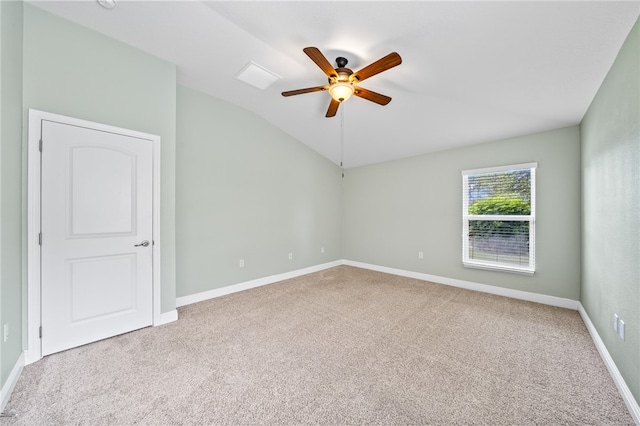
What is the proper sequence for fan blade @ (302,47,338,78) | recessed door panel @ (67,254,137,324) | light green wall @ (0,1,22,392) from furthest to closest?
1. recessed door panel @ (67,254,137,324)
2. fan blade @ (302,47,338,78)
3. light green wall @ (0,1,22,392)

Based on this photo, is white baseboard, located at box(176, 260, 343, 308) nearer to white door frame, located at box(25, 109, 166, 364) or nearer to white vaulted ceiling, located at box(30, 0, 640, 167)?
white door frame, located at box(25, 109, 166, 364)

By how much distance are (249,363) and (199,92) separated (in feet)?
11.3

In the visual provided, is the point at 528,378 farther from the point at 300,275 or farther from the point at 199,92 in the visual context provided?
the point at 199,92

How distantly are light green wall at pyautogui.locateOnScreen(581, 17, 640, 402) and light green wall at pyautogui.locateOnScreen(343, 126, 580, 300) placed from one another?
598 millimetres

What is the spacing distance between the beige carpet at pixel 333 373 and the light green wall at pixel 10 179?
378mm

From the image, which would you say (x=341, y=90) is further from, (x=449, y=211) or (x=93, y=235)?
(x=449, y=211)

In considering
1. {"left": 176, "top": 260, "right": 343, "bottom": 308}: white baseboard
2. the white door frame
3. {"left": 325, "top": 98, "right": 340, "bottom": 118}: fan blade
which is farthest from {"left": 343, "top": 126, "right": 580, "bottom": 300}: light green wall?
the white door frame

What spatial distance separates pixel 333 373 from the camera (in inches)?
75.9

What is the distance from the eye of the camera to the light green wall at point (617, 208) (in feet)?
5.35

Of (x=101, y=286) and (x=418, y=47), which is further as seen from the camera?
(x=101, y=286)

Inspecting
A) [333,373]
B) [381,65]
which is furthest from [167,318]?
[381,65]

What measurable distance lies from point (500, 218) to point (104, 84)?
17.1 ft

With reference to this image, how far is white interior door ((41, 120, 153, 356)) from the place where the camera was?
2.16 meters

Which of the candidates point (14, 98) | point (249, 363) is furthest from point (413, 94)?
point (14, 98)
